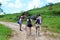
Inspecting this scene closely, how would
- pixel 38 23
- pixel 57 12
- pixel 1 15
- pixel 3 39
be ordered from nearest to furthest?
pixel 3 39
pixel 38 23
pixel 57 12
pixel 1 15

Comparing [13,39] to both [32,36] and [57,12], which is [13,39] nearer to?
[32,36]

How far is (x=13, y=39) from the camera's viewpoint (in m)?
26.3

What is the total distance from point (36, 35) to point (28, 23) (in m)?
1.47

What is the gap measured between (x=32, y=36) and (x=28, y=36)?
0.40 metres

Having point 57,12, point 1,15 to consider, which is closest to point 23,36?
point 57,12

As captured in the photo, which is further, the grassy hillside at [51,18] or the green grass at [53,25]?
the grassy hillside at [51,18]

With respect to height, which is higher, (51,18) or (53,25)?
(51,18)

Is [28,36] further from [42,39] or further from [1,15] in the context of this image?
[1,15]

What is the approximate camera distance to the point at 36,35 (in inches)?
1098

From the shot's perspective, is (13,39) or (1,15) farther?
(1,15)

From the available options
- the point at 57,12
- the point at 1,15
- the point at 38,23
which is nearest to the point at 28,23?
the point at 38,23

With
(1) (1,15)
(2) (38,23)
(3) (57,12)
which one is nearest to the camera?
(2) (38,23)

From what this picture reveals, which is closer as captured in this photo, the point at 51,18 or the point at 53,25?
the point at 53,25

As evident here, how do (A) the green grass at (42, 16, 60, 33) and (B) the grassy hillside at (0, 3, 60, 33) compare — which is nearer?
(A) the green grass at (42, 16, 60, 33)
